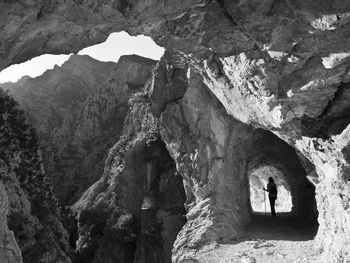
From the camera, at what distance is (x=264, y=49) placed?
9.77 m

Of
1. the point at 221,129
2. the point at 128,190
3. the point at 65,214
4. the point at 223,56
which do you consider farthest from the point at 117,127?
the point at 223,56

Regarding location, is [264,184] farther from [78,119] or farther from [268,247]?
[268,247]

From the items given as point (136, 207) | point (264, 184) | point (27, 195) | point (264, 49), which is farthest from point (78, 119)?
point (264, 49)

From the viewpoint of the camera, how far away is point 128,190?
2316 centimetres

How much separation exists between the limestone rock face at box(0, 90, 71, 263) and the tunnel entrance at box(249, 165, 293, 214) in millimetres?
11217

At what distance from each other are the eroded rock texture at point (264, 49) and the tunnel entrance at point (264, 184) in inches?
436

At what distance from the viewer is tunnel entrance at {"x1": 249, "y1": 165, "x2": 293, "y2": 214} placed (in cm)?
2372

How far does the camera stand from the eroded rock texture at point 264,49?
802 cm

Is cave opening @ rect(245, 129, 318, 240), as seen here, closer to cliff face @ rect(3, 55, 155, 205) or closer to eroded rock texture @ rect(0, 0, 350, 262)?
eroded rock texture @ rect(0, 0, 350, 262)

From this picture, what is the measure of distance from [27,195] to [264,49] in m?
19.1

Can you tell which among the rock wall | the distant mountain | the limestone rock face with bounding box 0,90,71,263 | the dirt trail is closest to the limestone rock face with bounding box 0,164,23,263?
the dirt trail

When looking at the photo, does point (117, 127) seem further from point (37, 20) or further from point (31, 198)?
point (37, 20)

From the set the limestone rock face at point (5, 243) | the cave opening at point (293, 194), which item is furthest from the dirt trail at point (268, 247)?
the limestone rock face at point (5, 243)

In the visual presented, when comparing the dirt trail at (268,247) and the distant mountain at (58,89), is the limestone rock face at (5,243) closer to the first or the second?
the dirt trail at (268,247)
